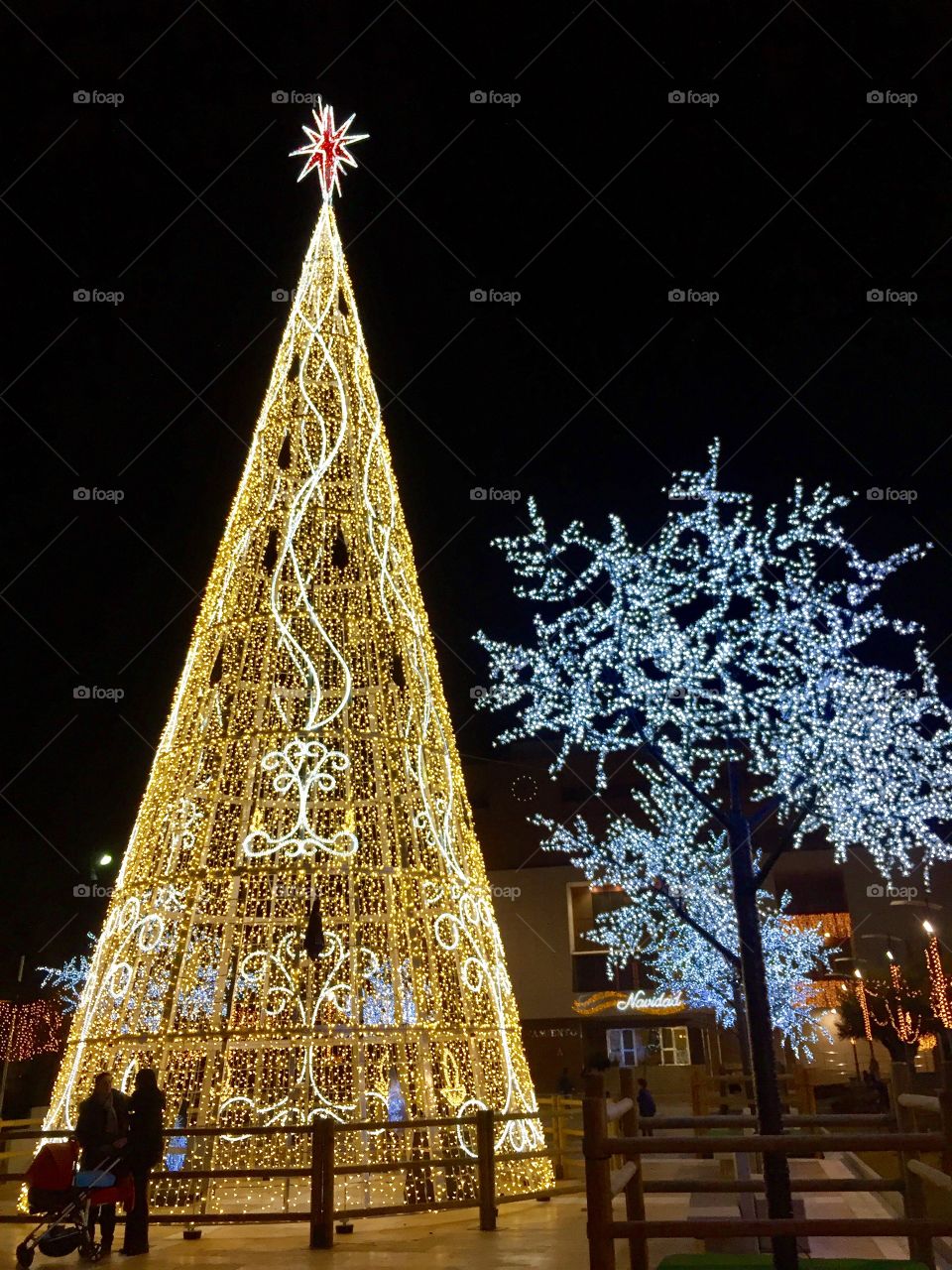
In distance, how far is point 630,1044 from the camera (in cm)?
3186

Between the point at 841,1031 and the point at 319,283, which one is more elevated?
the point at 319,283

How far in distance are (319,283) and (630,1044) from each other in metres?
27.1

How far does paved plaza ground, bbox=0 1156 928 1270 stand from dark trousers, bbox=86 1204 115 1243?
169mm

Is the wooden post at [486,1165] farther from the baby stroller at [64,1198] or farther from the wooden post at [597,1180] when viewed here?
the wooden post at [597,1180]

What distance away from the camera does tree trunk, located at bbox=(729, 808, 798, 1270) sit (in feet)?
19.9

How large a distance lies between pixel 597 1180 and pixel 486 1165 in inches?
189

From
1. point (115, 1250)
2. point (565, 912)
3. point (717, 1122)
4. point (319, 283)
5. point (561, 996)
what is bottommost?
point (115, 1250)

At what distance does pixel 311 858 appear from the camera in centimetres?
891

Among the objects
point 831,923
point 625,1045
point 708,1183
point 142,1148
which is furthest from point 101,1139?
point 831,923

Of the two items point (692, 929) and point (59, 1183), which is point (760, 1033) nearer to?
point (59, 1183)

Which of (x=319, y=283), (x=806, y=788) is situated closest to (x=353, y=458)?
(x=319, y=283)

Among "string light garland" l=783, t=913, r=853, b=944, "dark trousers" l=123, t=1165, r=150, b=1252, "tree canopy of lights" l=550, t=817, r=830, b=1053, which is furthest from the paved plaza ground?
"string light garland" l=783, t=913, r=853, b=944

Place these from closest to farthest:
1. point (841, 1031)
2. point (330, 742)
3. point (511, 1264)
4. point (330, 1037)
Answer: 1. point (511, 1264)
2. point (330, 1037)
3. point (330, 742)
4. point (841, 1031)

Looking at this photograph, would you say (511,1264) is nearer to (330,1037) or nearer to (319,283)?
(330,1037)
